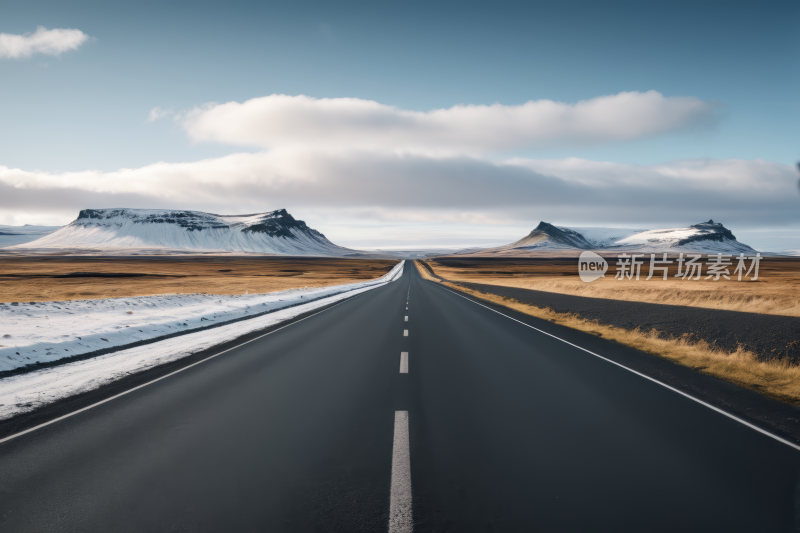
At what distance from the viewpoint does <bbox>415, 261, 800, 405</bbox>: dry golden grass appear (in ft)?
25.4

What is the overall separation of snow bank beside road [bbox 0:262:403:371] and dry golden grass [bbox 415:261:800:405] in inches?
577

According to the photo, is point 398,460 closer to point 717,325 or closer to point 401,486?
point 401,486

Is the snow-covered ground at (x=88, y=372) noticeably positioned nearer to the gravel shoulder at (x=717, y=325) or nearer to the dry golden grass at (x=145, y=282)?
the gravel shoulder at (x=717, y=325)

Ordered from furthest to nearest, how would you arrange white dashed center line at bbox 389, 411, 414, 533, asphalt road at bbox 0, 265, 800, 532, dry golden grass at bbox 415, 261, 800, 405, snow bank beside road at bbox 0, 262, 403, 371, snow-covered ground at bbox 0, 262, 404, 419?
1. snow bank beside road at bbox 0, 262, 403, 371
2. dry golden grass at bbox 415, 261, 800, 405
3. snow-covered ground at bbox 0, 262, 404, 419
4. asphalt road at bbox 0, 265, 800, 532
5. white dashed center line at bbox 389, 411, 414, 533

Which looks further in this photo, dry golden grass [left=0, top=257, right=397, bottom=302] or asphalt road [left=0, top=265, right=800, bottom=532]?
dry golden grass [left=0, top=257, right=397, bottom=302]

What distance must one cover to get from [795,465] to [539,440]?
2518 mm

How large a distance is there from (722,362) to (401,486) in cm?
949

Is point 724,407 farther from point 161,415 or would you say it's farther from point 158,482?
point 161,415

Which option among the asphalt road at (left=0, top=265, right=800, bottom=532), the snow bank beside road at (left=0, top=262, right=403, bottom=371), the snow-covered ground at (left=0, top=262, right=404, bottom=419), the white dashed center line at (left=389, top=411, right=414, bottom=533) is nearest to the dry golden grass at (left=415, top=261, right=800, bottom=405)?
the asphalt road at (left=0, top=265, right=800, bottom=532)

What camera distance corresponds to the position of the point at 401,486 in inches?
151

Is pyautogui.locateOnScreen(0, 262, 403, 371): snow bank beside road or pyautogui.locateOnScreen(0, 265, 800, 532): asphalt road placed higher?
pyautogui.locateOnScreen(0, 265, 800, 532): asphalt road

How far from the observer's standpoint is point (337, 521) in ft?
10.9

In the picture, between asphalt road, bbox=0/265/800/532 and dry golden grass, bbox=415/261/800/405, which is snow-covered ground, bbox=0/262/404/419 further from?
dry golden grass, bbox=415/261/800/405

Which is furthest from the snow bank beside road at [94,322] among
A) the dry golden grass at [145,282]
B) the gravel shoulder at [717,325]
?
the gravel shoulder at [717,325]
